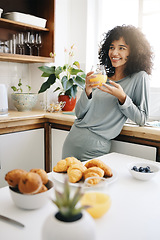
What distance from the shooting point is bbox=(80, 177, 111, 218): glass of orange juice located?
721mm

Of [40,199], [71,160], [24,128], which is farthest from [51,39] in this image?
[40,199]

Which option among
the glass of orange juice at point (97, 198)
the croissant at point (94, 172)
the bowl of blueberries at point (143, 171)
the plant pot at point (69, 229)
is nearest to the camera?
the plant pot at point (69, 229)

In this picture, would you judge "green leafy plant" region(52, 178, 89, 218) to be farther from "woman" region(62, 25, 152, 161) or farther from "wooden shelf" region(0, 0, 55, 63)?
"wooden shelf" region(0, 0, 55, 63)

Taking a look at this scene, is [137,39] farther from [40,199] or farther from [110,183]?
[40,199]

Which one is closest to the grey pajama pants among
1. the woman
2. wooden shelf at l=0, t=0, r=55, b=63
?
the woman

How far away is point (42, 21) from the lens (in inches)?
109

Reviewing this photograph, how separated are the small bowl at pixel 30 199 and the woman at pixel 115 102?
3.27 ft

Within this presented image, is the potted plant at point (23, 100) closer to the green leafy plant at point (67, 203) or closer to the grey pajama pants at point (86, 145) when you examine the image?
the grey pajama pants at point (86, 145)

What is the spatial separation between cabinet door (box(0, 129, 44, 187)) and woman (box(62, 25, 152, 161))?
69 centimetres

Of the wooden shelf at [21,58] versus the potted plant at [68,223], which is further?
the wooden shelf at [21,58]

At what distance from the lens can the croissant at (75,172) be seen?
104cm

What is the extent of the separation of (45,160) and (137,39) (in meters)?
1.56

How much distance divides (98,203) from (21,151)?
1819 millimetres

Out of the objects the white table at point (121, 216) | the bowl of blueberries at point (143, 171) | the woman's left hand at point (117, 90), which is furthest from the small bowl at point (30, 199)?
the woman's left hand at point (117, 90)
